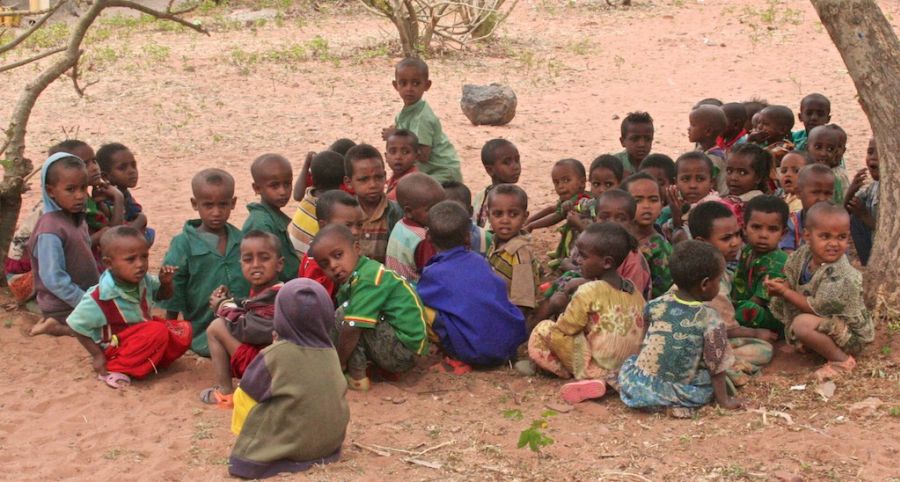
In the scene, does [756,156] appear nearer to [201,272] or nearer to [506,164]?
[506,164]

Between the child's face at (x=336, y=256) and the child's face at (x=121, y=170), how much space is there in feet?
6.91

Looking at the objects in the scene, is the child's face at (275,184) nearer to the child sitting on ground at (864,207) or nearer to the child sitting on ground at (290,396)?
the child sitting on ground at (290,396)

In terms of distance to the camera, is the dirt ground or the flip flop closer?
the dirt ground

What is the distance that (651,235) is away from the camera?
5676 mm

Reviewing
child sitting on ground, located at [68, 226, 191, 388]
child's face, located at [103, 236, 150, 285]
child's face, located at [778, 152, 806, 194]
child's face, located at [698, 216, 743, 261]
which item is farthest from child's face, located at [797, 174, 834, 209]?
child's face, located at [103, 236, 150, 285]

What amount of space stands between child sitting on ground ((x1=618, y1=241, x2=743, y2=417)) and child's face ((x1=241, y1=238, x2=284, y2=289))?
1815 mm

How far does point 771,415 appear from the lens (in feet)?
14.7

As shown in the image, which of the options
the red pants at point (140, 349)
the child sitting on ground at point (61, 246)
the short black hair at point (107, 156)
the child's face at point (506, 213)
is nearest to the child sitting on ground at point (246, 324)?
the red pants at point (140, 349)

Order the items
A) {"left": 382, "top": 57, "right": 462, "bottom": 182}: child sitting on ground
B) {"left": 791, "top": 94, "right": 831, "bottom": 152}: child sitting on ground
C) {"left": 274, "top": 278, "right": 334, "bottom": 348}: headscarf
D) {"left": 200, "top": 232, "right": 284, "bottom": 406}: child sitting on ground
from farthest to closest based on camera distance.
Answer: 1. {"left": 791, "top": 94, "right": 831, "bottom": 152}: child sitting on ground
2. {"left": 382, "top": 57, "right": 462, "bottom": 182}: child sitting on ground
3. {"left": 200, "top": 232, "right": 284, "bottom": 406}: child sitting on ground
4. {"left": 274, "top": 278, "right": 334, "bottom": 348}: headscarf

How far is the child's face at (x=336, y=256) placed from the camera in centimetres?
487

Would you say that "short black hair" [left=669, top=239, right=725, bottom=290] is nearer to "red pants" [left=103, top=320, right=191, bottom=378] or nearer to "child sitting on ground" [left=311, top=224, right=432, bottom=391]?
"child sitting on ground" [left=311, top=224, right=432, bottom=391]

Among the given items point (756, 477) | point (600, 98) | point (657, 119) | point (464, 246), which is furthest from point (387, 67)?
point (756, 477)

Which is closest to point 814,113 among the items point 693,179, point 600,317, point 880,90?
point 693,179

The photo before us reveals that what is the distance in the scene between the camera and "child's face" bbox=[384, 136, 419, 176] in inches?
264
